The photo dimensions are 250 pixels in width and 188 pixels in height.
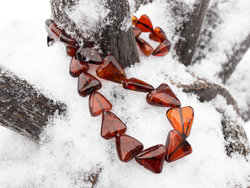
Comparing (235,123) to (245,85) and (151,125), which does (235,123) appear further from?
(245,85)

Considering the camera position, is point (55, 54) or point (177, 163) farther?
point (55, 54)

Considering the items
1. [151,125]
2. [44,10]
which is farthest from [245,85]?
[44,10]

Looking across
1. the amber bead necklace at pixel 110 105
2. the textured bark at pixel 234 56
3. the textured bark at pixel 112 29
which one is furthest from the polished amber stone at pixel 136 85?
the textured bark at pixel 234 56

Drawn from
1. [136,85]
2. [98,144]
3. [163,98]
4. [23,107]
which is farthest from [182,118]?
[23,107]

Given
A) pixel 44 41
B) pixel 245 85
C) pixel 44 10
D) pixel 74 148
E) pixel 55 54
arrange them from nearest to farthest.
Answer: pixel 74 148, pixel 55 54, pixel 44 41, pixel 245 85, pixel 44 10

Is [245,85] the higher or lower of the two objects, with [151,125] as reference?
lower

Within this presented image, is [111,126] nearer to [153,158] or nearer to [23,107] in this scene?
[153,158]
